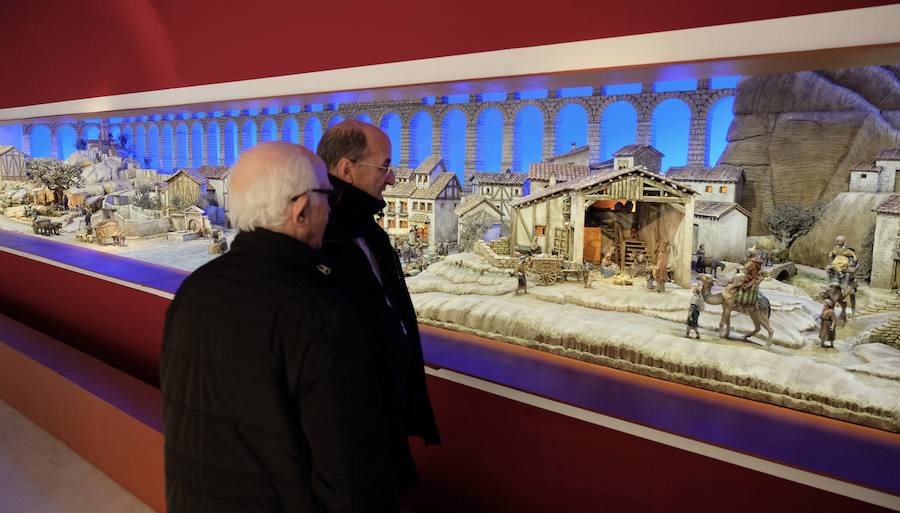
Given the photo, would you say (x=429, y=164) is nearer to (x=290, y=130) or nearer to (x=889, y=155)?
(x=290, y=130)

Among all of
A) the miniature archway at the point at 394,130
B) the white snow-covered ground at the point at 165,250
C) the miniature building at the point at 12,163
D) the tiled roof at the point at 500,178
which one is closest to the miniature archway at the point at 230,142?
the white snow-covered ground at the point at 165,250

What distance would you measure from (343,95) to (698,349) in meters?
2.41

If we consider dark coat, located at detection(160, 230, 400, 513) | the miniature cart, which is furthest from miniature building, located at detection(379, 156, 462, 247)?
dark coat, located at detection(160, 230, 400, 513)

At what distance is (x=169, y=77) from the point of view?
4742 millimetres

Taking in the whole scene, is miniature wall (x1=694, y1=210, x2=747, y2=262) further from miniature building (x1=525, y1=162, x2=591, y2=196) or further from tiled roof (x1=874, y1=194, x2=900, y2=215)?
miniature building (x1=525, y1=162, x2=591, y2=196)

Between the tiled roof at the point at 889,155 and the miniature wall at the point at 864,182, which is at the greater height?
the tiled roof at the point at 889,155

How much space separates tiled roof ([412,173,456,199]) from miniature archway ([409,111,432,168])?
0.52 ft

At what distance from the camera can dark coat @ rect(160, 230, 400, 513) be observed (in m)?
1.45

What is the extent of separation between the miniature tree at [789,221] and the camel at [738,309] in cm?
21

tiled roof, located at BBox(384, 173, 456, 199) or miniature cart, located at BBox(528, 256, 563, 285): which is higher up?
tiled roof, located at BBox(384, 173, 456, 199)

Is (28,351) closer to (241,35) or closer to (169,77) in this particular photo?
(169,77)

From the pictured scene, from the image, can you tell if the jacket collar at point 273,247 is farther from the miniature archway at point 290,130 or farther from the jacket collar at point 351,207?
the miniature archway at point 290,130

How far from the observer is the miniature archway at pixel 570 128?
286 centimetres

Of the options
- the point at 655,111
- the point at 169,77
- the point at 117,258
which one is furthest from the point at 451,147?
the point at 117,258
